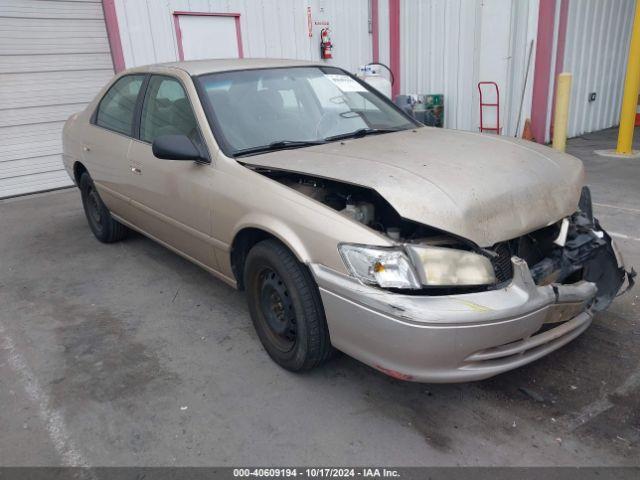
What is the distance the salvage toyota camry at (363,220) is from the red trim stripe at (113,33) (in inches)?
177

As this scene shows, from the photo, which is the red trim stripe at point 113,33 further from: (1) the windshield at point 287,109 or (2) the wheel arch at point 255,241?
(2) the wheel arch at point 255,241

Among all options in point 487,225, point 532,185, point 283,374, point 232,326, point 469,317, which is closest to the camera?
point 469,317

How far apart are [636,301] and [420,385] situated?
71.4 inches

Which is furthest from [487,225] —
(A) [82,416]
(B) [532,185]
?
(A) [82,416]

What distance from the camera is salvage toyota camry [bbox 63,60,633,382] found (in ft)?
7.44

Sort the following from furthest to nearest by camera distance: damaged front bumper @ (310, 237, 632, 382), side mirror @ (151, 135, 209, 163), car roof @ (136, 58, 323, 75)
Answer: car roof @ (136, 58, 323, 75)
side mirror @ (151, 135, 209, 163)
damaged front bumper @ (310, 237, 632, 382)

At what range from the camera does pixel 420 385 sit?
279cm

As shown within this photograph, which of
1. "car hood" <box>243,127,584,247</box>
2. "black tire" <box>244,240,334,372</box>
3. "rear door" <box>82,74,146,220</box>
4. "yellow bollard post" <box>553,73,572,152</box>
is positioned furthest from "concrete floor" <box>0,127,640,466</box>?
"yellow bollard post" <box>553,73,572,152</box>

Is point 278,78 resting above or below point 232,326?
above

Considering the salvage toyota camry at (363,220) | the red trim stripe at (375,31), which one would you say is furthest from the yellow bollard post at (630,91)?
the salvage toyota camry at (363,220)

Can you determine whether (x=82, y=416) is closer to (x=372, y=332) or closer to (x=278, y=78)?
(x=372, y=332)

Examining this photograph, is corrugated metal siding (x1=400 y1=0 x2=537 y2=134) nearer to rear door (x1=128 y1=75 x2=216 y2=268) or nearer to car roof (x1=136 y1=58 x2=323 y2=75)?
car roof (x1=136 y1=58 x2=323 y2=75)

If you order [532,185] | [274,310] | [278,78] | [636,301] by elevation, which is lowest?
[636,301]

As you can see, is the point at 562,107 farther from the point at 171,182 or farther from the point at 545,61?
the point at 171,182
